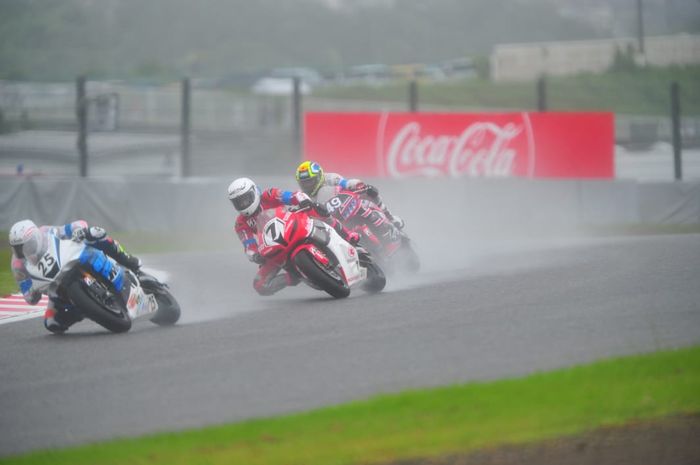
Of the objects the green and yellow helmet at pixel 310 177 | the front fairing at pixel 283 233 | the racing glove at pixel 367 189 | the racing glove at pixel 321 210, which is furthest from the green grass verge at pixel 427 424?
the racing glove at pixel 367 189

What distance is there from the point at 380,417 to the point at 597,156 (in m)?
15.1

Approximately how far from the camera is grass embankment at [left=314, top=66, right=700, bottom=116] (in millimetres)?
22750

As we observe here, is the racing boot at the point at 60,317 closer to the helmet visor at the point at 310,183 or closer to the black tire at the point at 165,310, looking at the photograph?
the black tire at the point at 165,310

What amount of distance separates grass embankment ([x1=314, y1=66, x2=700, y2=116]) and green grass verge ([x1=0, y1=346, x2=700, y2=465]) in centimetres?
1526

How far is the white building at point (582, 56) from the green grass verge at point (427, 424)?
2007cm

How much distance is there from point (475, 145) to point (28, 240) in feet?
40.3

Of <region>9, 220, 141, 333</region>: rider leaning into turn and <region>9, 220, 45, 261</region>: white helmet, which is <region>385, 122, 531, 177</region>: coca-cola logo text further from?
<region>9, 220, 45, 261</region>: white helmet

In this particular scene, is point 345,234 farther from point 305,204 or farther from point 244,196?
point 244,196

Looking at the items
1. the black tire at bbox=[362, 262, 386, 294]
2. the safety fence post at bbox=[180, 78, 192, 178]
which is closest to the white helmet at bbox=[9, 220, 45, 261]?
the black tire at bbox=[362, 262, 386, 294]

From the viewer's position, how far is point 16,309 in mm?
12539

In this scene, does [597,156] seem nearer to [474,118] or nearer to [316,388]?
[474,118]

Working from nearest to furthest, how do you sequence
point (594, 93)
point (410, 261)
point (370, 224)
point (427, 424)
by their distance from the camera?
point (427, 424), point (370, 224), point (410, 261), point (594, 93)

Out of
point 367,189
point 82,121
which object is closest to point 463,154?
point 82,121

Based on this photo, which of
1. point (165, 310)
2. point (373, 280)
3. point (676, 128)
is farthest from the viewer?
point (676, 128)
